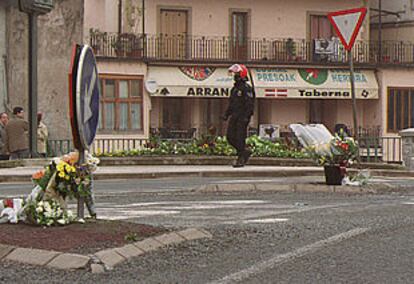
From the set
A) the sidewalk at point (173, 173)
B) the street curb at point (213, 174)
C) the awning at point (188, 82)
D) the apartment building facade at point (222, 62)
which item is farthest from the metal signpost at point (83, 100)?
the awning at point (188, 82)

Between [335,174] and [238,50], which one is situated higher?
[238,50]

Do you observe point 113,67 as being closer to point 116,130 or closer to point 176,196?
point 116,130

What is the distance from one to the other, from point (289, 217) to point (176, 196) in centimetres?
392

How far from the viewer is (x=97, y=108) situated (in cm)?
890

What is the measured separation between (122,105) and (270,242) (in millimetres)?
31719

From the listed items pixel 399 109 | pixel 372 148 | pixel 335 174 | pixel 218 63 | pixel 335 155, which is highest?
pixel 218 63

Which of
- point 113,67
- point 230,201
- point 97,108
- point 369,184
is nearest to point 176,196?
point 230,201

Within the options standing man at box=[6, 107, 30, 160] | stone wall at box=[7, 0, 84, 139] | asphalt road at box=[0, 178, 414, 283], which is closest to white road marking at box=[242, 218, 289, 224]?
asphalt road at box=[0, 178, 414, 283]

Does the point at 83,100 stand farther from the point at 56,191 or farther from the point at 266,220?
the point at 266,220

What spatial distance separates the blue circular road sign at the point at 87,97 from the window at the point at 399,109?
35799 mm

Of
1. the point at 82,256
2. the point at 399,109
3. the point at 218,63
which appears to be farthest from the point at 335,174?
the point at 399,109

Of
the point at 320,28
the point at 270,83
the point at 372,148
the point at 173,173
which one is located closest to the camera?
the point at 173,173

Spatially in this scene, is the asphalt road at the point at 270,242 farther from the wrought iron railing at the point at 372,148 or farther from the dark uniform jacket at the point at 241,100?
the wrought iron railing at the point at 372,148

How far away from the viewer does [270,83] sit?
1645 inches
